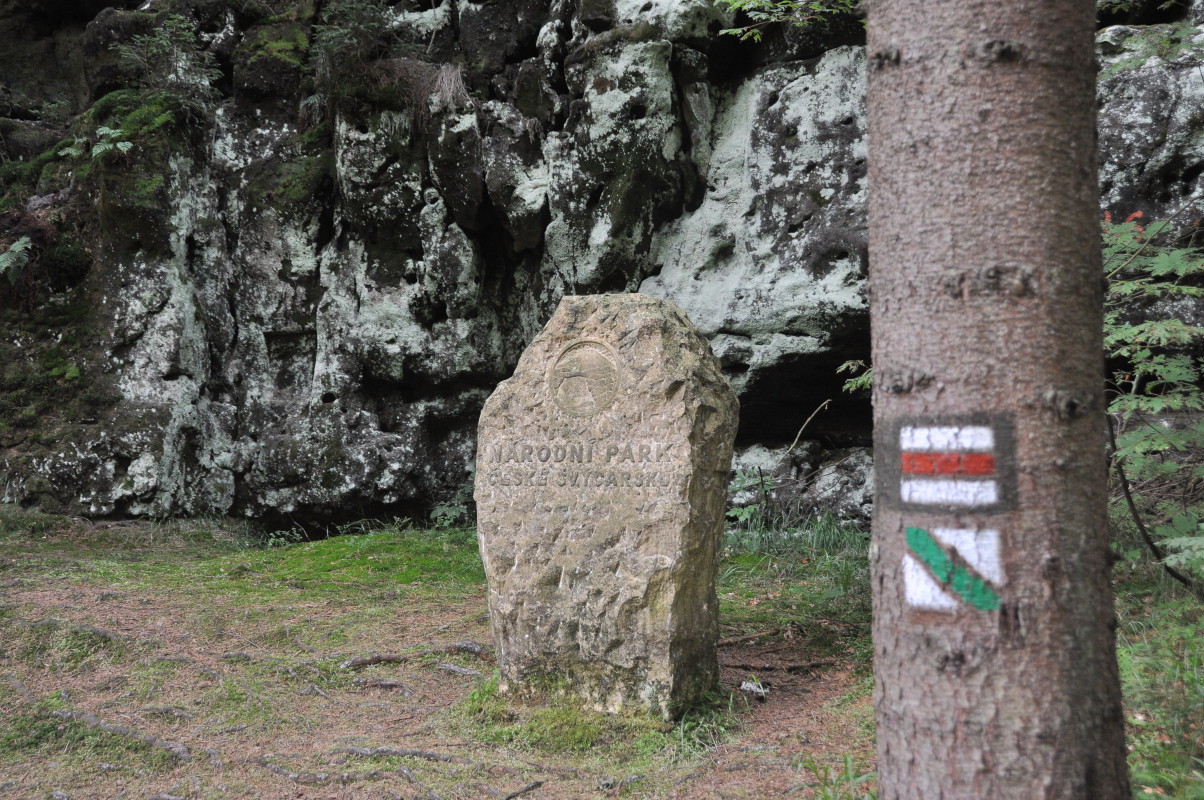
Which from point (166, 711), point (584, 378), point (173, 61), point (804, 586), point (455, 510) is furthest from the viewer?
point (173, 61)

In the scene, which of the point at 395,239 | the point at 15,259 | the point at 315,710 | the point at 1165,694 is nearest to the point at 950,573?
the point at 1165,694

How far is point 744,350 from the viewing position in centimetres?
712

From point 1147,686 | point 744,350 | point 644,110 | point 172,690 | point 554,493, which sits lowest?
point 172,690

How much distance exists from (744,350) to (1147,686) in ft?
14.9

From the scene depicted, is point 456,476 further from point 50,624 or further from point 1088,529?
point 1088,529

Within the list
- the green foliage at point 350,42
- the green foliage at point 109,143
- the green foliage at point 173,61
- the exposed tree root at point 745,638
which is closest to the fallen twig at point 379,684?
the exposed tree root at point 745,638

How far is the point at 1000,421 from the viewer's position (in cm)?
177

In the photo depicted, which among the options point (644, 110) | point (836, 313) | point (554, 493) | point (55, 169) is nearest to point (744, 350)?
point (836, 313)

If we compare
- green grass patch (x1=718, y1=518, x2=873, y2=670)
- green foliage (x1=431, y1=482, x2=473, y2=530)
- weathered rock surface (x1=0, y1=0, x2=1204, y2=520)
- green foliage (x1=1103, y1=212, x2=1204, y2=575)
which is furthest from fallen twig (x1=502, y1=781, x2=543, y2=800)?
green foliage (x1=431, y1=482, x2=473, y2=530)

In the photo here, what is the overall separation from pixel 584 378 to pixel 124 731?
2751 millimetres

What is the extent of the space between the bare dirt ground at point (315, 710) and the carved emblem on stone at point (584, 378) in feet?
4.92

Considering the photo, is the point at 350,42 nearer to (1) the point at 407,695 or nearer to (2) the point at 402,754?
(1) the point at 407,695

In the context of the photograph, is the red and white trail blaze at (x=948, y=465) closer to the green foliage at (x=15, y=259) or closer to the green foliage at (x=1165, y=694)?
the green foliage at (x=1165, y=694)

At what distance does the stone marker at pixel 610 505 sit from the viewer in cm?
359
